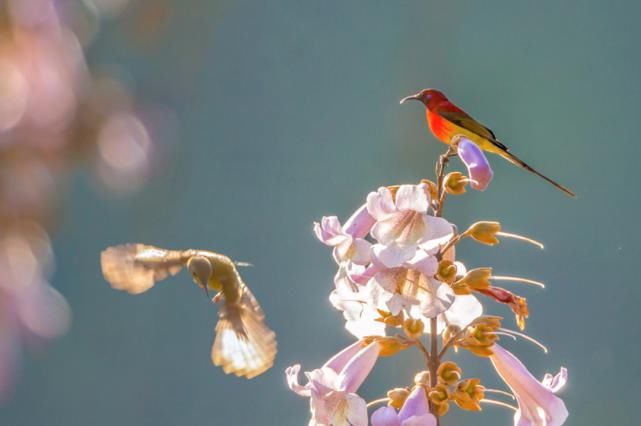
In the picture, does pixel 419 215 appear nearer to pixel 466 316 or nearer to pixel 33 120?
pixel 466 316

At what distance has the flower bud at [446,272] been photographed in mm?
843

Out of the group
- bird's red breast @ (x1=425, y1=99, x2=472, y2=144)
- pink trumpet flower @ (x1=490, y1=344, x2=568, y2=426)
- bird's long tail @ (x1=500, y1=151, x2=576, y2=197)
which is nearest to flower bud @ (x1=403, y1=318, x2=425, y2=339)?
pink trumpet flower @ (x1=490, y1=344, x2=568, y2=426)

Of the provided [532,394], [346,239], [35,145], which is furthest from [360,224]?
[35,145]

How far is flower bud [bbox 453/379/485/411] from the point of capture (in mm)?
841

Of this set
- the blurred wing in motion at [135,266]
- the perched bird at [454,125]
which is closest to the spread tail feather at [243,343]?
the blurred wing in motion at [135,266]

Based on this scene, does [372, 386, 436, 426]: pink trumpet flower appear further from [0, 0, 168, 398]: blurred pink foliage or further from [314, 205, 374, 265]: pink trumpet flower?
[0, 0, 168, 398]: blurred pink foliage

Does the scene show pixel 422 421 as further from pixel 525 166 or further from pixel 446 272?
pixel 525 166

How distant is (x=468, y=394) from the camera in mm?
846

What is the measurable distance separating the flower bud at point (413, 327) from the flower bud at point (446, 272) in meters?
0.05

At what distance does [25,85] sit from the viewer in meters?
0.49

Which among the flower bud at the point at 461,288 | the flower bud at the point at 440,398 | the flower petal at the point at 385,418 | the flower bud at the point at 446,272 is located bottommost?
the flower bud at the point at 440,398

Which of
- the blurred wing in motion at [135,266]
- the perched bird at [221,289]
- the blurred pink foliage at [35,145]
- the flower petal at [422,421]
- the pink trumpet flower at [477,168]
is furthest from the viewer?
the blurred wing in motion at [135,266]

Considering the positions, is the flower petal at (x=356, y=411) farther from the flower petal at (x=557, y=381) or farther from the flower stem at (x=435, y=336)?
the flower petal at (x=557, y=381)

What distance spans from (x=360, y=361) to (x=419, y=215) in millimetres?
173
